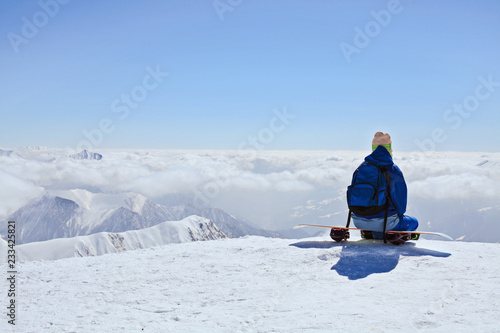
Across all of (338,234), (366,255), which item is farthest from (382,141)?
(366,255)

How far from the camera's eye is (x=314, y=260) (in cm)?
882

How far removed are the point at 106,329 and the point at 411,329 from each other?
443cm

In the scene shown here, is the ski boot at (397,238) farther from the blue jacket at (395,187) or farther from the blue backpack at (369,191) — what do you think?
the blue jacket at (395,187)

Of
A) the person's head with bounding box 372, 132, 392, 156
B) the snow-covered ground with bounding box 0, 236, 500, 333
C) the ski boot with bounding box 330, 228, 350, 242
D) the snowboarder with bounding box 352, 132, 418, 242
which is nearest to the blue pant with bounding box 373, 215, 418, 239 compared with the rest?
the snowboarder with bounding box 352, 132, 418, 242

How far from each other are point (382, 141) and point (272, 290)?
18.0ft

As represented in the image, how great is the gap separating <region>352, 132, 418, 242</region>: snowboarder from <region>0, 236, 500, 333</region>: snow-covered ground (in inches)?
23.2

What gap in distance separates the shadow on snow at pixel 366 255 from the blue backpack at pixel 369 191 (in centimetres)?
82

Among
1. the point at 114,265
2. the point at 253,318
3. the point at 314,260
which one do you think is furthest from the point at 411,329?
the point at 114,265

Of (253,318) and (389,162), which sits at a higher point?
(389,162)

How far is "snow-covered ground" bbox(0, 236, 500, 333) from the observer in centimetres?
554

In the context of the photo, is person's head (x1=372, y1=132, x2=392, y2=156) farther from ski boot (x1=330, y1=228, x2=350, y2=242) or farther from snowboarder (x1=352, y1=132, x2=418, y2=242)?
ski boot (x1=330, y1=228, x2=350, y2=242)

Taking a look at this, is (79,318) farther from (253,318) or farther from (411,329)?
(411,329)

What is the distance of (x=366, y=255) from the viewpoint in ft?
28.9

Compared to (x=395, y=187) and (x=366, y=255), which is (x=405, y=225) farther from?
(x=366, y=255)
